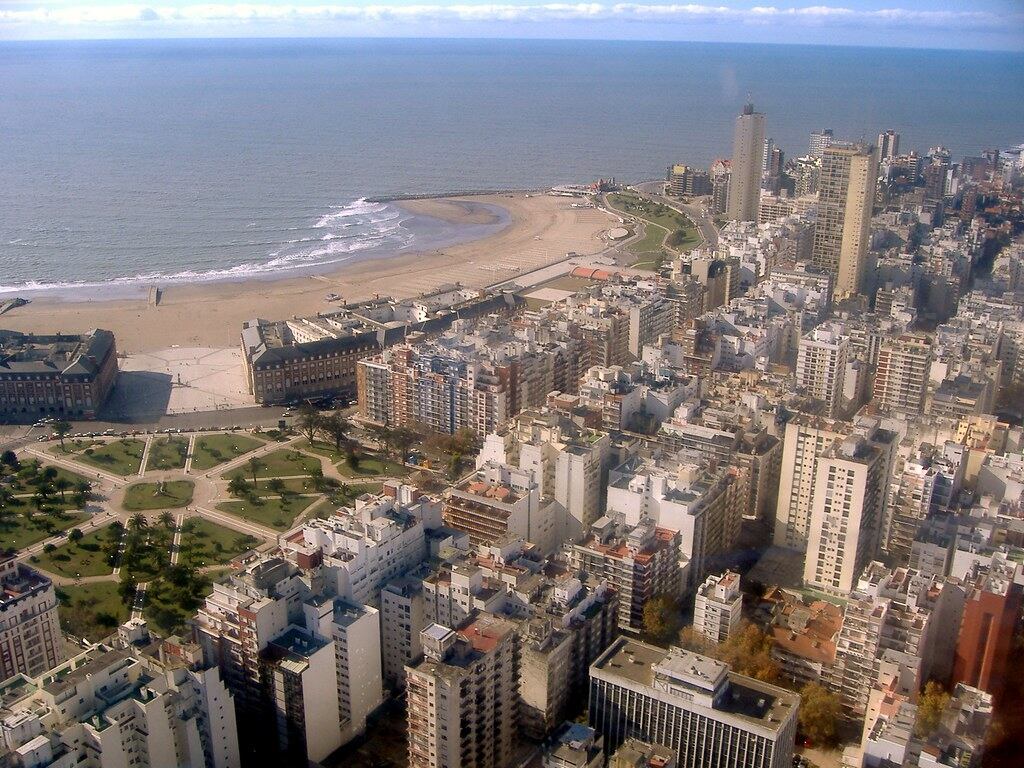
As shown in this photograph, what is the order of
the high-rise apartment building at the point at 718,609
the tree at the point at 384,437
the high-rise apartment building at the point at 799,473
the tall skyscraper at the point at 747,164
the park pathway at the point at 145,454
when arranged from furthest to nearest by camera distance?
the tall skyscraper at the point at 747,164, the tree at the point at 384,437, the park pathway at the point at 145,454, the high-rise apartment building at the point at 799,473, the high-rise apartment building at the point at 718,609

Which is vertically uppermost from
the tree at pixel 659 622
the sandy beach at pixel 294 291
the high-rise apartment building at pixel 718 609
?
the high-rise apartment building at pixel 718 609

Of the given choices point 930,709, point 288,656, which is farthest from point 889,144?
point 288,656

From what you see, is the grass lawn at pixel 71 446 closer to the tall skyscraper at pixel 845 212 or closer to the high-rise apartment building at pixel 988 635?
the high-rise apartment building at pixel 988 635

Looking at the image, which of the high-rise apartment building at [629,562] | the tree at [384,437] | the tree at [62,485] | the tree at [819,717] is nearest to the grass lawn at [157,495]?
the tree at [62,485]

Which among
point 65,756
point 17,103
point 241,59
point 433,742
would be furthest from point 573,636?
point 241,59

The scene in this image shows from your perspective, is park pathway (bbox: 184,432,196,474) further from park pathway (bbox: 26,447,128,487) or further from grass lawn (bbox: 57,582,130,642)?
grass lawn (bbox: 57,582,130,642)

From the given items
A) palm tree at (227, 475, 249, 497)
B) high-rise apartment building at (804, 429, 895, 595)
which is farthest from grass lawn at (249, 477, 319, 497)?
high-rise apartment building at (804, 429, 895, 595)

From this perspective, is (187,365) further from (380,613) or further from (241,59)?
(241,59)
